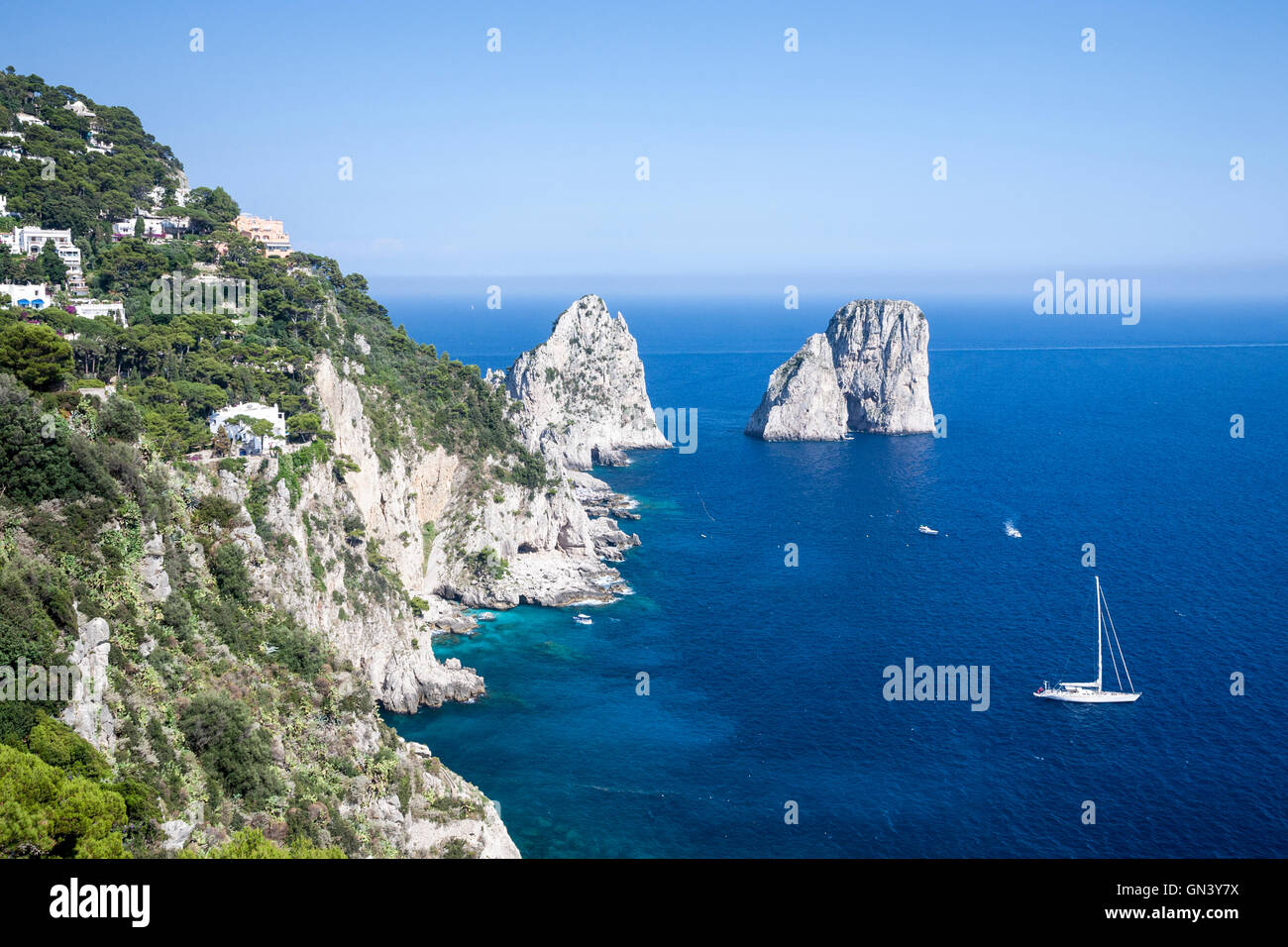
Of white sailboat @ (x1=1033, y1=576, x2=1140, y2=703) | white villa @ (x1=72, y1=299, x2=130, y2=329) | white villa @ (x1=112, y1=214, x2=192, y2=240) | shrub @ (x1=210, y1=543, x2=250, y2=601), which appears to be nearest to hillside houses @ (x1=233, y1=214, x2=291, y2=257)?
white villa @ (x1=112, y1=214, x2=192, y2=240)

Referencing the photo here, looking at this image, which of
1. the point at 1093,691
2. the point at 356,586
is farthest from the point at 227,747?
the point at 1093,691

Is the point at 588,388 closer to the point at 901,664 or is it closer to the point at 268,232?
the point at 268,232

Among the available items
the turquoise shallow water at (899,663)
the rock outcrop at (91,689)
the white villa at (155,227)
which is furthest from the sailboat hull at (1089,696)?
the white villa at (155,227)

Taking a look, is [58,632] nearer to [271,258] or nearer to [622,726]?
[622,726]

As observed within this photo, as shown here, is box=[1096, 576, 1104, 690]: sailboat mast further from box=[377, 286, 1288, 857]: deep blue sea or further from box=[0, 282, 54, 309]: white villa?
box=[0, 282, 54, 309]: white villa
